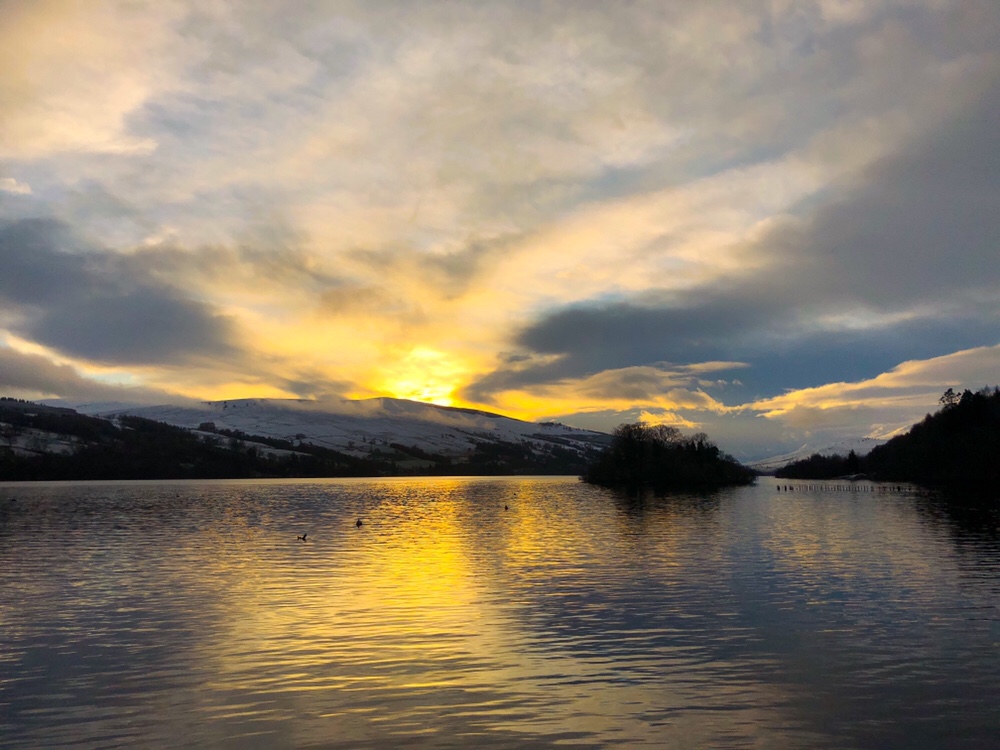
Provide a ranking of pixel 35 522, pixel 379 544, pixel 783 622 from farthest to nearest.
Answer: pixel 35 522
pixel 379 544
pixel 783 622

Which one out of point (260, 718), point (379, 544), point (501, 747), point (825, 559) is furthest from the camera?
point (379, 544)

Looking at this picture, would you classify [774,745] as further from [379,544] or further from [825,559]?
[379,544]

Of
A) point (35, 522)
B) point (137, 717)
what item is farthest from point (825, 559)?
point (35, 522)

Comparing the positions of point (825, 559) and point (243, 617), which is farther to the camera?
point (825, 559)

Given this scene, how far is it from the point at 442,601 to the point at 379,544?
2972 cm

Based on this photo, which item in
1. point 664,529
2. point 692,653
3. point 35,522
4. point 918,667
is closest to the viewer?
point 918,667

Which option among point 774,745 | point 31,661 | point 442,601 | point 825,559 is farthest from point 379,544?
point 774,745

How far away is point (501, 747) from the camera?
19.2 m

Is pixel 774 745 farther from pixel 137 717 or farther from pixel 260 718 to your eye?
pixel 137 717

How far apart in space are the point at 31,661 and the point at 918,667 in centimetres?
3175

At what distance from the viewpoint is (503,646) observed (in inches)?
1166

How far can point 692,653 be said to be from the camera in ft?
92.8

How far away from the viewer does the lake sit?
68.1 feet

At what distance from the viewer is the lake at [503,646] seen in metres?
20.8
